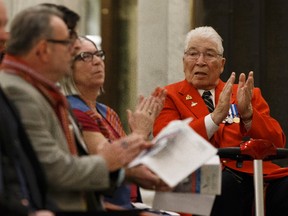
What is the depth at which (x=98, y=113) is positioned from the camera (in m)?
4.05

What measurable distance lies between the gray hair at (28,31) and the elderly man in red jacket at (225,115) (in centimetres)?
196

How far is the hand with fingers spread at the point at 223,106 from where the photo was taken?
189 inches

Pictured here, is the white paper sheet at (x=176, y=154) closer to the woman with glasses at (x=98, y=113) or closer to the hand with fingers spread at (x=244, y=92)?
the woman with glasses at (x=98, y=113)

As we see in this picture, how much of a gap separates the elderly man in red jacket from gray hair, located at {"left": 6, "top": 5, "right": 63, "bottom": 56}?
196 centimetres

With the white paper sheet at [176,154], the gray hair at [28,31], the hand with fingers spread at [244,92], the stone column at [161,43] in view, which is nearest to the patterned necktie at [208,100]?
the hand with fingers spread at [244,92]

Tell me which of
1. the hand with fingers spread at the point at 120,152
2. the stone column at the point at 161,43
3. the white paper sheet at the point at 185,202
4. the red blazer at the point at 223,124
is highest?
the stone column at the point at 161,43

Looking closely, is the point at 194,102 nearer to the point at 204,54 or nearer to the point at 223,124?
the point at 223,124

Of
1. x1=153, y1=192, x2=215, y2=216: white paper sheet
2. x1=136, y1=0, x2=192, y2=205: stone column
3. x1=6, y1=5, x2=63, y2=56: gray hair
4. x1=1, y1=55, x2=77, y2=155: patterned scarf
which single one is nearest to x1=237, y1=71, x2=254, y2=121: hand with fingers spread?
x1=153, y1=192, x2=215, y2=216: white paper sheet

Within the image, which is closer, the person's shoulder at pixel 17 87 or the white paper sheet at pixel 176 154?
the person's shoulder at pixel 17 87

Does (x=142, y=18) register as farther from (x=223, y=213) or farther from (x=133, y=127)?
(x=133, y=127)

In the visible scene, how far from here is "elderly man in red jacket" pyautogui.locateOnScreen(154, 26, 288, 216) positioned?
16.0 feet

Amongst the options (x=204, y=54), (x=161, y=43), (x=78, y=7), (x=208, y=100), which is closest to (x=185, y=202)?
(x=208, y=100)

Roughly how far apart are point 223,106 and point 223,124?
0.33m

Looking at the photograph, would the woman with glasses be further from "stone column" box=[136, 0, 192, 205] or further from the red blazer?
"stone column" box=[136, 0, 192, 205]
